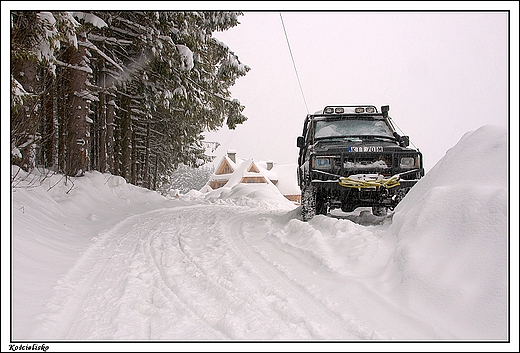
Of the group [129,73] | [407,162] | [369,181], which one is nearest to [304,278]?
[369,181]

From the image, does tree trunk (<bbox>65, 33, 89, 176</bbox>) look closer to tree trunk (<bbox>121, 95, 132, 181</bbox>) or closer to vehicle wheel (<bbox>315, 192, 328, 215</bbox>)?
tree trunk (<bbox>121, 95, 132, 181</bbox>)

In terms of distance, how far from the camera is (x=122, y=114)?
17.8 metres

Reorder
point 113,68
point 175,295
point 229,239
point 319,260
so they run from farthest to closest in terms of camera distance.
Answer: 1. point 113,68
2. point 229,239
3. point 319,260
4. point 175,295

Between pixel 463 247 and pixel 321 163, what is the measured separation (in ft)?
12.0

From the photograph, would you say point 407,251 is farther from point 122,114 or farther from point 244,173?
point 244,173

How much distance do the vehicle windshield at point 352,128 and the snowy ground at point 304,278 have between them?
2420 mm

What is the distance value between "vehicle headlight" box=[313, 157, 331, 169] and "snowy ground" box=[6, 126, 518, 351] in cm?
103

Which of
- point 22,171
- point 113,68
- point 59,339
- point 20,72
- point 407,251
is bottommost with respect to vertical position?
point 59,339

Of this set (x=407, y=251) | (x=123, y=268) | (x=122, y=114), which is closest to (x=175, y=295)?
(x=123, y=268)

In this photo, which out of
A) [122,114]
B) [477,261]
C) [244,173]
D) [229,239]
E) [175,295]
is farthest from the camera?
[244,173]

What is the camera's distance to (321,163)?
22.8 ft

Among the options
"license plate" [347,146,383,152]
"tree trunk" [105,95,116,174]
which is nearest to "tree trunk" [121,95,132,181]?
"tree trunk" [105,95,116,174]

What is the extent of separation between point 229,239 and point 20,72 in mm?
5766

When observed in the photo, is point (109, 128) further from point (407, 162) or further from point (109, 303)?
point (109, 303)
